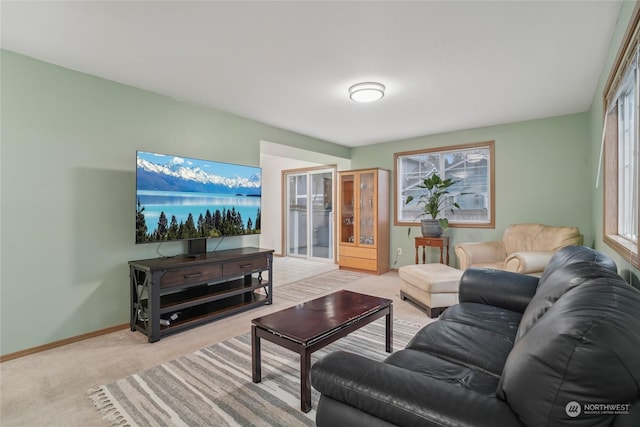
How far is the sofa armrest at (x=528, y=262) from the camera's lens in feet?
9.89

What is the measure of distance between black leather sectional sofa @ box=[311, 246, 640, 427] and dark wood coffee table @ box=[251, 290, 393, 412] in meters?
0.52

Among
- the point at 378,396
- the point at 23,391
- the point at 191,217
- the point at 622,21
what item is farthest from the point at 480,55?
the point at 23,391

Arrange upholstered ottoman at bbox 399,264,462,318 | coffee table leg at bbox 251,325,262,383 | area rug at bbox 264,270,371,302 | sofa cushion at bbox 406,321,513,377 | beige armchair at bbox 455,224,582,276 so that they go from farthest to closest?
area rug at bbox 264,270,371,302 < beige armchair at bbox 455,224,582,276 < upholstered ottoman at bbox 399,264,462,318 < coffee table leg at bbox 251,325,262,383 < sofa cushion at bbox 406,321,513,377

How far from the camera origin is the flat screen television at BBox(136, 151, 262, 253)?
9.50 ft

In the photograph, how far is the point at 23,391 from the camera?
6.48ft

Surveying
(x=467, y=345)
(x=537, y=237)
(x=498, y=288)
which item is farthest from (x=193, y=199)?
(x=537, y=237)

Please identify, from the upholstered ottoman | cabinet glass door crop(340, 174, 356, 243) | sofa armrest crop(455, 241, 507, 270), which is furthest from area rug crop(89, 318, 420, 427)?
cabinet glass door crop(340, 174, 356, 243)

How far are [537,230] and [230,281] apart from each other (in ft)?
12.7

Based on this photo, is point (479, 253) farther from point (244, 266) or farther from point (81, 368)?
point (81, 368)

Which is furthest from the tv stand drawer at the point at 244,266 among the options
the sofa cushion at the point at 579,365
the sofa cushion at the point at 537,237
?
the sofa cushion at the point at 537,237

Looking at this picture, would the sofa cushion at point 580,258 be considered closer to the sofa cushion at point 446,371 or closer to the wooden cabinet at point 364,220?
the sofa cushion at point 446,371

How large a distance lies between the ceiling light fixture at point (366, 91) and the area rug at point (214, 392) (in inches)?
91.6

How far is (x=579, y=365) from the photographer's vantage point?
771 millimetres

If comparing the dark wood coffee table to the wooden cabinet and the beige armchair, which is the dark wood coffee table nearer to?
the beige armchair
